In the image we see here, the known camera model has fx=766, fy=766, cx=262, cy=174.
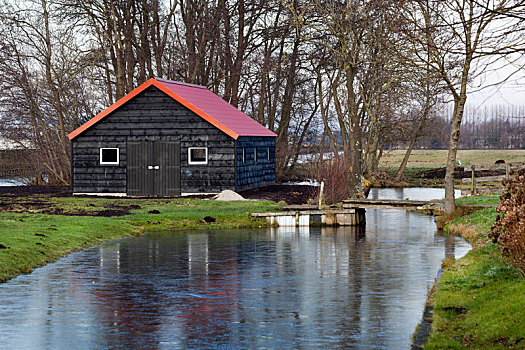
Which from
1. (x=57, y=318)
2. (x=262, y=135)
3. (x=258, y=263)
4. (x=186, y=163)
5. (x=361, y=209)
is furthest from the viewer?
(x=262, y=135)

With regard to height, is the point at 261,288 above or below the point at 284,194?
below

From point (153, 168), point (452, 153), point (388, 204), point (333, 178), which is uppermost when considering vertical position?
point (452, 153)

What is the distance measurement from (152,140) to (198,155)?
3.82 metres

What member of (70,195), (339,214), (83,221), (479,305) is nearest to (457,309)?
(479,305)

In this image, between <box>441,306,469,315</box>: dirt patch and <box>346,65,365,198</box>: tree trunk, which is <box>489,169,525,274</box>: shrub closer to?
<box>441,306,469,315</box>: dirt patch

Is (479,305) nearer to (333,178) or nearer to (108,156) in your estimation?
(333,178)

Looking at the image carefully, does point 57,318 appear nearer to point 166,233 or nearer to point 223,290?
point 223,290

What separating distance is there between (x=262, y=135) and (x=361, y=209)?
1449 centimetres

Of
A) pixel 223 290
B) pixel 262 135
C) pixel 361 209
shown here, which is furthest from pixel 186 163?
pixel 223 290

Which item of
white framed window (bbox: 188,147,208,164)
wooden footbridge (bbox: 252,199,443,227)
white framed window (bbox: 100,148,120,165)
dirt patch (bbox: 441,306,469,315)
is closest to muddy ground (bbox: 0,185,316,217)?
white framed window (bbox: 188,147,208,164)

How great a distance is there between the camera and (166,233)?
2659 cm

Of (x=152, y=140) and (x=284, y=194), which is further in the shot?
(x=284, y=194)

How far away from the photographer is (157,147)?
38469 mm

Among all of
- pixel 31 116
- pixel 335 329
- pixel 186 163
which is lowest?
pixel 335 329
